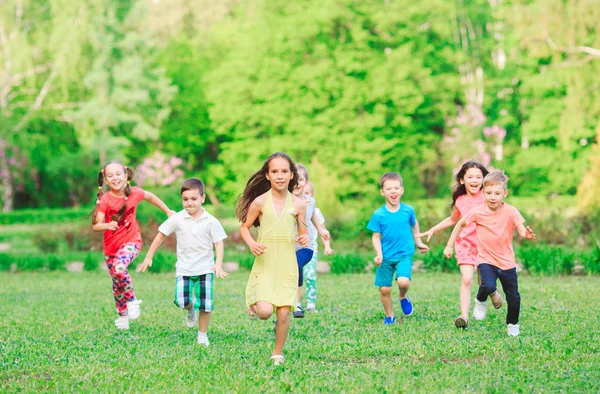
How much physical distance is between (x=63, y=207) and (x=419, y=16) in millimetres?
19520

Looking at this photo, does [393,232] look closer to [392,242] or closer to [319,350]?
[392,242]

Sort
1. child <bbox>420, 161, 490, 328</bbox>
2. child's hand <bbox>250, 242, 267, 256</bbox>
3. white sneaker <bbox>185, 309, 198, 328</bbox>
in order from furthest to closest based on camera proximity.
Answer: child <bbox>420, 161, 490, 328</bbox>
white sneaker <bbox>185, 309, 198, 328</bbox>
child's hand <bbox>250, 242, 267, 256</bbox>

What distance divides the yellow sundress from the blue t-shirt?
251cm

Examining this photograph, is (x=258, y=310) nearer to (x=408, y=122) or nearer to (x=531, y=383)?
(x=531, y=383)

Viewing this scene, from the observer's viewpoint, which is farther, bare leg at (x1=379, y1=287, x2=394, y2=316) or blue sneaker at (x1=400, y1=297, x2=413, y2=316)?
blue sneaker at (x1=400, y1=297, x2=413, y2=316)

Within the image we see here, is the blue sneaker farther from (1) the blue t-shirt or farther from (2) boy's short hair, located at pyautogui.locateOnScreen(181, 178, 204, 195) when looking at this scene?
(2) boy's short hair, located at pyautogui.locateOnScreen(181, 178, 204, 195)

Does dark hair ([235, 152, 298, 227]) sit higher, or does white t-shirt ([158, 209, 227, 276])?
dark hair ([235, 152, 298, 227])

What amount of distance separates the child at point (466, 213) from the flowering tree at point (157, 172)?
32.4 metres

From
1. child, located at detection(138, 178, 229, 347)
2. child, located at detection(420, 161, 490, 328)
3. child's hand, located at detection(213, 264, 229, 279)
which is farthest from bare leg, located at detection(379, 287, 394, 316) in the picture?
child's hand, located at detection(213, 264, 229, 279)

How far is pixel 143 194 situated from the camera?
9.68m

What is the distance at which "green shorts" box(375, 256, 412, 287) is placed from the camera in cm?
931

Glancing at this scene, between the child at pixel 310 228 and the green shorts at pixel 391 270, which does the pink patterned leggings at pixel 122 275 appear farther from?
the green shorts at pixel 391 270

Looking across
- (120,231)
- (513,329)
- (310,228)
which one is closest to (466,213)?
(513,329)

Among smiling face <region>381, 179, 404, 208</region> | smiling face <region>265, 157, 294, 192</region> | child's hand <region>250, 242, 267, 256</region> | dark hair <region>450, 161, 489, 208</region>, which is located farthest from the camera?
dark hair <region>450, 161, 489, 208</region>
